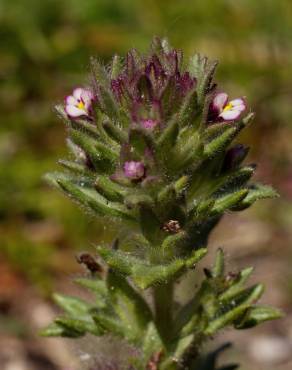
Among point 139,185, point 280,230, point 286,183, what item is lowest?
point 139,185

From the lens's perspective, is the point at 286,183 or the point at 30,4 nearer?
the point at 286,183

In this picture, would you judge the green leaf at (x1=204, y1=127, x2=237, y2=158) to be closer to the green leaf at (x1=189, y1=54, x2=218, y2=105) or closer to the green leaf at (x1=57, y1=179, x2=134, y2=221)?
the green leaf at (x1=189, y1=54, x2=218, y2=105)

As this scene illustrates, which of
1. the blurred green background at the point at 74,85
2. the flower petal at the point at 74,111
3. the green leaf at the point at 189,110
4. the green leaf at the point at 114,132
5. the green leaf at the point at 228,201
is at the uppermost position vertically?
the blurred green background at the point at 74,85

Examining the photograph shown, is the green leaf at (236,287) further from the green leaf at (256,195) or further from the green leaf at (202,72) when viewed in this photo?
the green leaf at (202,72)

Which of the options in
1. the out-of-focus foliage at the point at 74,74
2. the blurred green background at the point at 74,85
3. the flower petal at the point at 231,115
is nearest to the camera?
the flower petal at the point at 231,115

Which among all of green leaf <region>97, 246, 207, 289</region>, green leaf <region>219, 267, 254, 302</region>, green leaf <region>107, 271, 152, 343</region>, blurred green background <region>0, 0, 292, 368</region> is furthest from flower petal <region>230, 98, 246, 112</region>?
blurred green background <region>0, 0, 292, 368</region>

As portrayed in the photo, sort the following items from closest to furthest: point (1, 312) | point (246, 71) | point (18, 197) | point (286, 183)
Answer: point (1, 312) → point (18, 197) → point (286, 183) → point (246, 71)

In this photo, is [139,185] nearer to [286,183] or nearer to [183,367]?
[183,367]

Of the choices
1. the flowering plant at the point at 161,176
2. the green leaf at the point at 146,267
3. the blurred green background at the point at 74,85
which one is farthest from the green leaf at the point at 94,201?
the blurred green background at the point at 74,85

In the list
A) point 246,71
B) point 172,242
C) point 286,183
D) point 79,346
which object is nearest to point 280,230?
point 286,183
